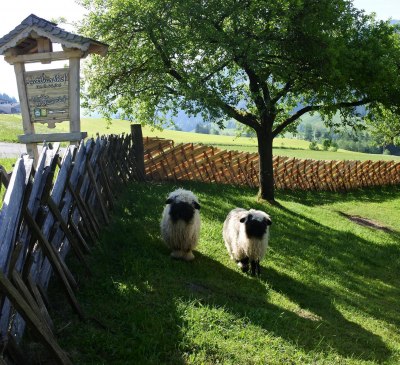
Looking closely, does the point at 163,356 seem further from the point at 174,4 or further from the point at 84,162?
the point at 174,4

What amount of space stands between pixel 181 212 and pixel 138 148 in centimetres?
781

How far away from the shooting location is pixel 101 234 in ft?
23.6

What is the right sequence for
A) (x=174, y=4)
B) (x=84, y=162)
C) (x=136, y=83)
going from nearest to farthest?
(x=84, y=162) < (x=174, y=4) < (x=136, y=83)

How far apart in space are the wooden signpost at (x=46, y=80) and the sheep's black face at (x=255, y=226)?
3257mm

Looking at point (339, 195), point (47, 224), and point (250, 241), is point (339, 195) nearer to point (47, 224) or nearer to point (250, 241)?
point (250, 241)

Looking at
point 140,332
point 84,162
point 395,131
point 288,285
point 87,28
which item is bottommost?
point 288,285

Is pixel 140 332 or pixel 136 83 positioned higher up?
pixel 136 83

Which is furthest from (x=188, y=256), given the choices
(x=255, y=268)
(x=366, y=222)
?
(x=366, y=222)

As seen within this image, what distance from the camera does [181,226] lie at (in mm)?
7398

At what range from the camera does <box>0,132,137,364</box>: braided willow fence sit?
9.99 ft

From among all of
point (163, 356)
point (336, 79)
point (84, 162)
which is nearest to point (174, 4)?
point (336, 79)

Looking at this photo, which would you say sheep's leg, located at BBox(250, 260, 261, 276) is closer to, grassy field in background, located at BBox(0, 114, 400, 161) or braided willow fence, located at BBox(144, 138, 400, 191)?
braided willow fence, located at BBox(144, 138, 400, 191)

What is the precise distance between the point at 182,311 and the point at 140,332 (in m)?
0.76

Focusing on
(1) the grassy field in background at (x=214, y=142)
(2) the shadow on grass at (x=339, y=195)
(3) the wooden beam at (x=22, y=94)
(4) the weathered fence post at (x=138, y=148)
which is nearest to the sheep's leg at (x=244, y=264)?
(3) the wooden beam at (x=22, y=94)
